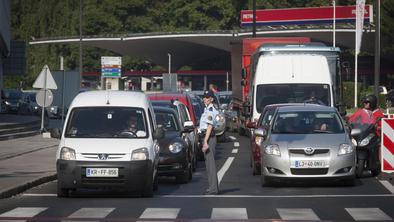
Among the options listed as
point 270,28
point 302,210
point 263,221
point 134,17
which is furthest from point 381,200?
point 134,17

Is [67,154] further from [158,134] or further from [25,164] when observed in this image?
[25,164]

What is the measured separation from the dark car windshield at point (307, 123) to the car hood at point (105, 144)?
364 centimetres

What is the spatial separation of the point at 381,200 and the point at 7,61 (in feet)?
176

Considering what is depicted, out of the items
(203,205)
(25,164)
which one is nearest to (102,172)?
(203,205)

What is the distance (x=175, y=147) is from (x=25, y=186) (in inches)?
124

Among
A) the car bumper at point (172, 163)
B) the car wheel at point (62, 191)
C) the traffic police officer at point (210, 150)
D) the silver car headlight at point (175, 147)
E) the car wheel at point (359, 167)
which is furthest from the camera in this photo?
the car wheel at point (359, 167)

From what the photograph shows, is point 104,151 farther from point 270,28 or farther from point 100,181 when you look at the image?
point 270,28

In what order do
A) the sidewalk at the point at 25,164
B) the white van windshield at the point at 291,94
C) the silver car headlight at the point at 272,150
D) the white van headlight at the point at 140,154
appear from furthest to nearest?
1. the white van windshield at the point at 291,94
2. the silver car headlight at the point at 272,150
3. the sidewalk at the point at 25,164
4. the white van headlight at the point at 140,154

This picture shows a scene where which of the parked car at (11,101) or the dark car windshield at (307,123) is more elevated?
the dark car windshield at (307,123)

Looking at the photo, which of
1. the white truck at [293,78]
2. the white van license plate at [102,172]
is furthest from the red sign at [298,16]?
the white van license plate at [102,172]

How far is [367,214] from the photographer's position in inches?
556

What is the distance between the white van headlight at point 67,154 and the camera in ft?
53.6

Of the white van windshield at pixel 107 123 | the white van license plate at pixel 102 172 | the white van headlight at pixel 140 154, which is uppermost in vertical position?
the white van windshield at pixel 107 123

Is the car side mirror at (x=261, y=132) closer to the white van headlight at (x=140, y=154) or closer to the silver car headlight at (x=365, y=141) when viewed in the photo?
the silver car headlight at (x=365, y=141)
